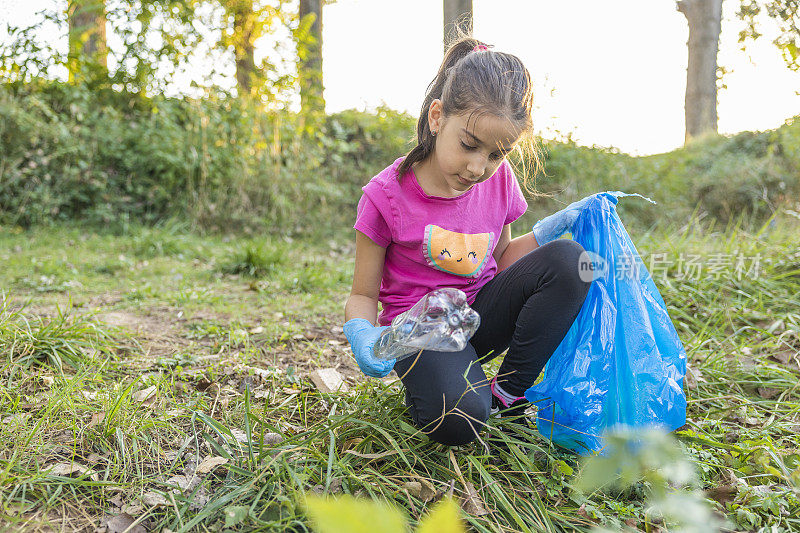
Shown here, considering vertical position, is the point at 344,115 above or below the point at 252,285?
above

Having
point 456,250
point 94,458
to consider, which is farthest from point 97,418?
point 456,250

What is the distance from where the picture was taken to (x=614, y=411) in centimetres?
160

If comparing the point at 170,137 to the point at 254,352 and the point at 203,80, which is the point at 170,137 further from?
the point at 254,352

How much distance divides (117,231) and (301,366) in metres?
3.86

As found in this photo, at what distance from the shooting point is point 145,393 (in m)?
1.82

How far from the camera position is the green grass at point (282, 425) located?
136cm

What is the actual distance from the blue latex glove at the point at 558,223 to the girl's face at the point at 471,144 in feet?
1.03

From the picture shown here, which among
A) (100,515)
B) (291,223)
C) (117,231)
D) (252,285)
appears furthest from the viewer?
(291,223)

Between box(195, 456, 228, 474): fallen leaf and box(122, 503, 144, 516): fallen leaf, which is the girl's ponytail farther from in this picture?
box(122, 503, 144, 516): fallen leaf

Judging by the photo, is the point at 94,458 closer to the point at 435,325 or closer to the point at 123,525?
A: the point at 123,525

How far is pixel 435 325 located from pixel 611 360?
1.93 ft

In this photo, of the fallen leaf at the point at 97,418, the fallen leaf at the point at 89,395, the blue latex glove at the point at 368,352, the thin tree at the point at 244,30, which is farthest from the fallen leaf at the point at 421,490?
the thin tree at the point at 244,30

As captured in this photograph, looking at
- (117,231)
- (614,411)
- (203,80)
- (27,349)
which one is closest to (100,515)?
(27,349)

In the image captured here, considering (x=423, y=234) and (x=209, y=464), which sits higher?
(x=423, y=234)
